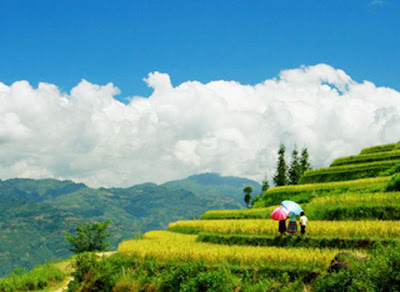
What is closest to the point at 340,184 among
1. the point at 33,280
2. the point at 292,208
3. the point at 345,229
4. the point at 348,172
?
the point at 348,172

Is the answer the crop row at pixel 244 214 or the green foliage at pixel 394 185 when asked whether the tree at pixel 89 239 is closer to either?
the crop row at pixel 244 214

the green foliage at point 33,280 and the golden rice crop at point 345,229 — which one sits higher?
the golden rice crop at point 345,229

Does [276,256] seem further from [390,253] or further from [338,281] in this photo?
[390,253]

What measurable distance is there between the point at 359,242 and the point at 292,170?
224 ft

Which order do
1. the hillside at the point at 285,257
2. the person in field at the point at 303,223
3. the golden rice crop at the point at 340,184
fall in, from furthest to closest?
the golden rice crop at the point at 340,184 < the person in field at the point at 303,223 < the hillside at the point at 285,257

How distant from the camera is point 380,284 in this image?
1177cm

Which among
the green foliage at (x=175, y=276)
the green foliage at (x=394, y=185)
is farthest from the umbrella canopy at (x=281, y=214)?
the green foliage at (x=394, y=185)

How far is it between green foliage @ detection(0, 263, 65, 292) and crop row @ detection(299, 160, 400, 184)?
28.8 metres

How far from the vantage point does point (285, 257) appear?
1636cm

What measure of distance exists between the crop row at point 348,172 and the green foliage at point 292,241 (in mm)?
21492

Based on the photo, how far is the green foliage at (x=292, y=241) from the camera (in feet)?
54.7

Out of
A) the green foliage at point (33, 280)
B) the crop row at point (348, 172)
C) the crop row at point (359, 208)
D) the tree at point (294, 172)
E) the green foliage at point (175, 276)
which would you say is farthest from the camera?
the tree at point (294, 172)

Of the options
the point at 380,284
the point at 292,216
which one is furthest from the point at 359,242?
the point at 380,284

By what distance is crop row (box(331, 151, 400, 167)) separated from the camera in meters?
39.6
